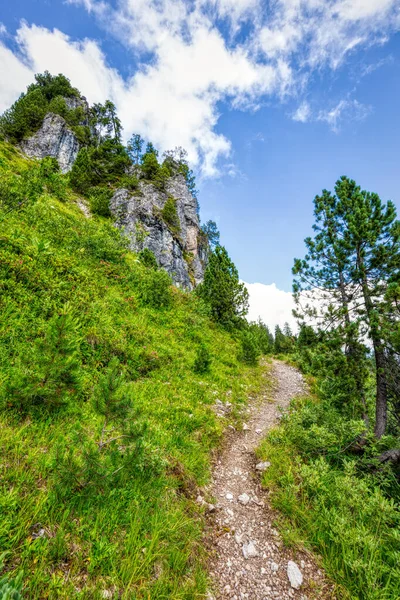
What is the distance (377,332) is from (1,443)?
25.1ft

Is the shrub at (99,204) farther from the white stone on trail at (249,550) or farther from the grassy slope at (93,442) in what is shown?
the white stone on trail at (249,550)

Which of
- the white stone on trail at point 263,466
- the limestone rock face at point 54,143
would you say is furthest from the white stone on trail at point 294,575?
the limestone rock face at point 54,143

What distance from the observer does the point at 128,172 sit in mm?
47250

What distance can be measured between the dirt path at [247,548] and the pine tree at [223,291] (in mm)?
12912

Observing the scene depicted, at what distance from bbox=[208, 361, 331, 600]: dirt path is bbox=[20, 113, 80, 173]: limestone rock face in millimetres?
52609

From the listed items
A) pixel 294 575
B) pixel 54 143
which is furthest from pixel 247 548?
pixel 54 143

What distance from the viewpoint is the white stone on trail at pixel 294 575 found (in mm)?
3107

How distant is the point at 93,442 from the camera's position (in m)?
3.11

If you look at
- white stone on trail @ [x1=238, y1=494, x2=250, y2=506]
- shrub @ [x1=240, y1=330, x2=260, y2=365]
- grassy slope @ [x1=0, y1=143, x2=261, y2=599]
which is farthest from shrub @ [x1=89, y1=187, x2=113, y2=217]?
white stone on trail @ [x1=238, y1=494, x2=250, y2=506]

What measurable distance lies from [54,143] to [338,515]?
60.2m

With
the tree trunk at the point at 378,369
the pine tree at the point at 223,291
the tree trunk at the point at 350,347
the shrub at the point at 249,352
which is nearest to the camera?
the tree trunk at the point at 378,369

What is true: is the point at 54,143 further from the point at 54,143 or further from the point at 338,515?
the point at 338,515

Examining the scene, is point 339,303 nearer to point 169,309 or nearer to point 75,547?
point 75,547

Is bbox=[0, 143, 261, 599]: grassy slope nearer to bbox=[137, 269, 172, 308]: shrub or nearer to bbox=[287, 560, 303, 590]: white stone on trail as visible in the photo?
bbox=[287, 560, 303, 590]: white stone on trail
